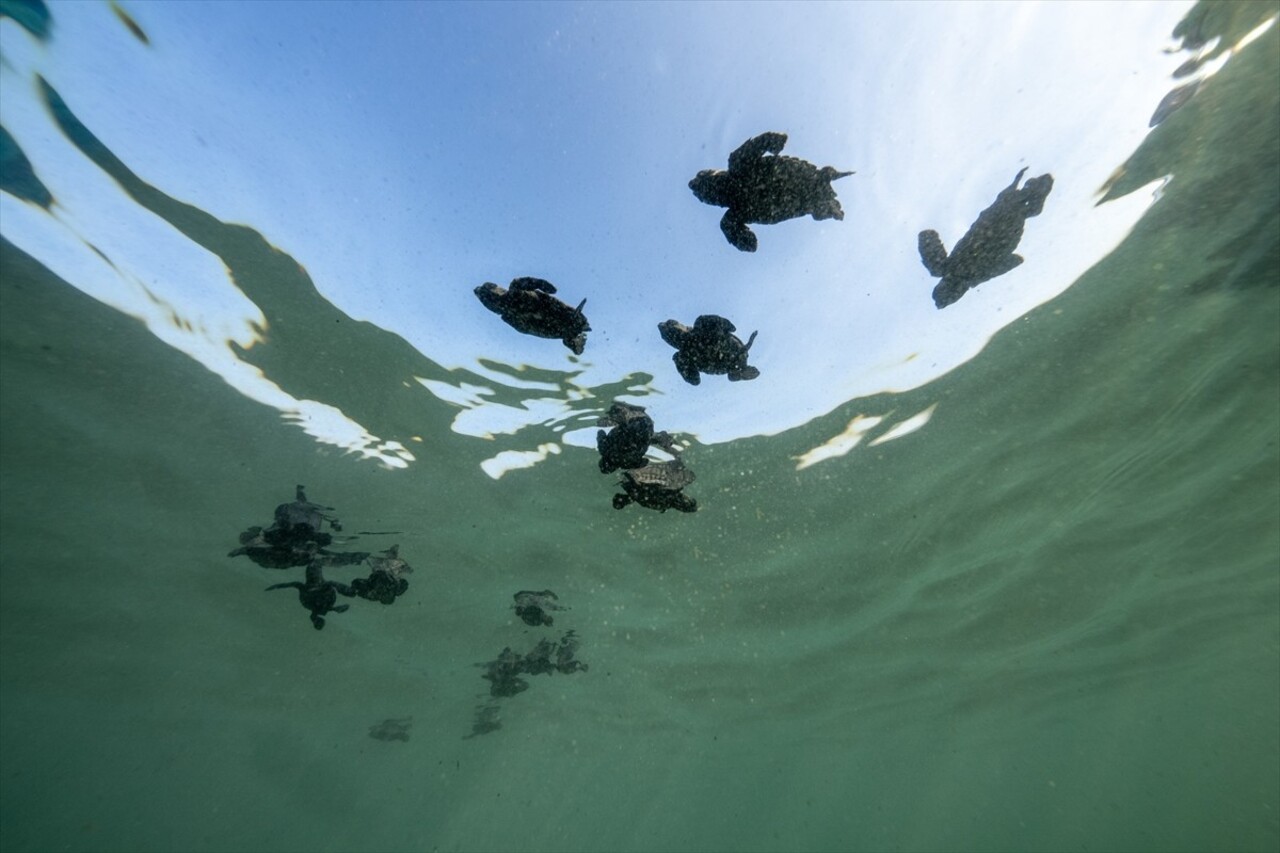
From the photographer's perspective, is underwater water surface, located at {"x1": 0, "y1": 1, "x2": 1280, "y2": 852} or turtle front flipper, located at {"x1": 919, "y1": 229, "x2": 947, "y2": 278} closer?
turtle front flipper, located at {"x1": 919, "y1": 229, "x2": 947, "y2": 278}

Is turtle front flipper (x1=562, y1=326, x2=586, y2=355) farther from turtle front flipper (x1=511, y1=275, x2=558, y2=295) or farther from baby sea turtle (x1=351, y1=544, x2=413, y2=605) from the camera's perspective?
baby sea turtle (x1=351, y1=544, x2=413, y2=605)

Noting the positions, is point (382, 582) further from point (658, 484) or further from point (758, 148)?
point (758, 148)

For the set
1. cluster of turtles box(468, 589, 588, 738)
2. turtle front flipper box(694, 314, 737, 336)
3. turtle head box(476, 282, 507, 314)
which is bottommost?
cluster of turtles box(468, 589, 588, 738)

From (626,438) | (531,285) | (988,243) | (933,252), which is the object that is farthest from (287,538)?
(988,243)

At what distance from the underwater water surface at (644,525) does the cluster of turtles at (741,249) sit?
242cm

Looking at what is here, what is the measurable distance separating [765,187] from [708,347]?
1.59 m

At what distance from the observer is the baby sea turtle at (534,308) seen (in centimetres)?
570

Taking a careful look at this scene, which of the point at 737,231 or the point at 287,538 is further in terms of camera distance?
the point at 287,538

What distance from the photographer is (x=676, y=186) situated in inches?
303

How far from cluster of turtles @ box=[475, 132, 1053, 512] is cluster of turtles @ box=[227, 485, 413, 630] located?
229 inches

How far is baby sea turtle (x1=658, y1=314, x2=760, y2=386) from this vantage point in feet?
19.4

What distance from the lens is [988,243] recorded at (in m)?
5.90

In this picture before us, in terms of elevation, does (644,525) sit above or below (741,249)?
above

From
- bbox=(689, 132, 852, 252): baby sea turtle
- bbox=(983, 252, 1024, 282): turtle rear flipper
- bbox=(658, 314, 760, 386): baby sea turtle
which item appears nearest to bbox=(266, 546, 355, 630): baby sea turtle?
bbox=(658, 314, 760, 386): baby sea turtle
